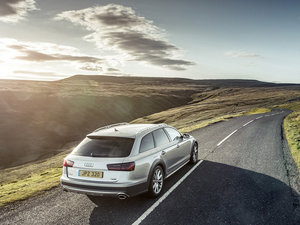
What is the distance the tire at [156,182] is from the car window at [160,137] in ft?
2.32

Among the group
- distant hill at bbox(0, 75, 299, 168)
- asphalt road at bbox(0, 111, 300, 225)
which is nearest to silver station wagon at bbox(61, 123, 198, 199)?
asphalt road at bbox(0, 111, 300, 225)

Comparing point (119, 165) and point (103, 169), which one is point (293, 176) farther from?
point (103, 169)

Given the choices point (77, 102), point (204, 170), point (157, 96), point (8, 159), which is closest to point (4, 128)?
point (8, 159)

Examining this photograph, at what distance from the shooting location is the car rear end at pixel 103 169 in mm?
5660

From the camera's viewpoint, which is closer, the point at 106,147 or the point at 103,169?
the point at 103,169

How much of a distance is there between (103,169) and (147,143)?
1.38 metres

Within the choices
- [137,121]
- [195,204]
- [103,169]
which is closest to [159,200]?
[195,204]

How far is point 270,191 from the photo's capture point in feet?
22.6

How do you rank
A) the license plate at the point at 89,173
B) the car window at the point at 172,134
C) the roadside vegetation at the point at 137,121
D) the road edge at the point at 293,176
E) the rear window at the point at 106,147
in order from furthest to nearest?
the roadside vegetation at the point at 137,121
the car window at the point at 172,134
the road edge at the point at 293,176
the rear window at the point at 106,147
the license plate at the point at 89,173

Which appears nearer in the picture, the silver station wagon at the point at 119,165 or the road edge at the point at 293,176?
the silver station wagon at the point at 119,165

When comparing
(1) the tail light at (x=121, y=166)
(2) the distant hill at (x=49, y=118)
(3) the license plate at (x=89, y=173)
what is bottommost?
(2) the distant hill at (x=49, y=118)

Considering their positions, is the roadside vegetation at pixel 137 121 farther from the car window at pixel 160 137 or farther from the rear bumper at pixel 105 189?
the car window at pixel 160 137

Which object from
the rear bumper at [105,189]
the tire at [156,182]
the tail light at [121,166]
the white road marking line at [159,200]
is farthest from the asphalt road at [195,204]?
the tail light at [121,166]

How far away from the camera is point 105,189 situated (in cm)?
568
